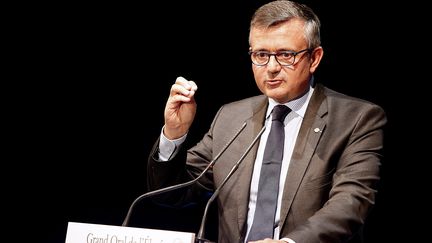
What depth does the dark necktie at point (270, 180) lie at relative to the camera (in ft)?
7.54

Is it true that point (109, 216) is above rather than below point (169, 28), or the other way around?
below

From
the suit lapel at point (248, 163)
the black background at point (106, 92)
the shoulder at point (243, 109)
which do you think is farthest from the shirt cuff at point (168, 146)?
the black background at point (106, 92)

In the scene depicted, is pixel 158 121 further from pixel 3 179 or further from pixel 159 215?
pixel 3 179

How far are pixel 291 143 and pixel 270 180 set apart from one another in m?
0.19

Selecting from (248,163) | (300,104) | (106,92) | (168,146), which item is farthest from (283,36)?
(106,92)

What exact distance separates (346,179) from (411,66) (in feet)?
3.55

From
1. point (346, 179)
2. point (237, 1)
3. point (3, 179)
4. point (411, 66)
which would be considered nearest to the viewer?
point (346, 179)

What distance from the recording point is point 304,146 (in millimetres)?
2371

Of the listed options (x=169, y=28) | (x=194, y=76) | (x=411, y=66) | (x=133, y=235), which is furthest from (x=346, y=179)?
(x=169, y=28)

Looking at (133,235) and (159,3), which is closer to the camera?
(133,235)

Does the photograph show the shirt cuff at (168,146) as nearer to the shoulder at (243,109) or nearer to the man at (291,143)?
the man at (291,143)

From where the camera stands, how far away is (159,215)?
3.55 m

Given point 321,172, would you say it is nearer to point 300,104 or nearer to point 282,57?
point 300,104

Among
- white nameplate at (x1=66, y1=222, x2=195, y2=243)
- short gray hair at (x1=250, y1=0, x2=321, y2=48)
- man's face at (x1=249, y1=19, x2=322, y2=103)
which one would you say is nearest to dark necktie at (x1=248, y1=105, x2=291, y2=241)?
man's face at (x1=249, y1=19, x2=322, y2=103)
